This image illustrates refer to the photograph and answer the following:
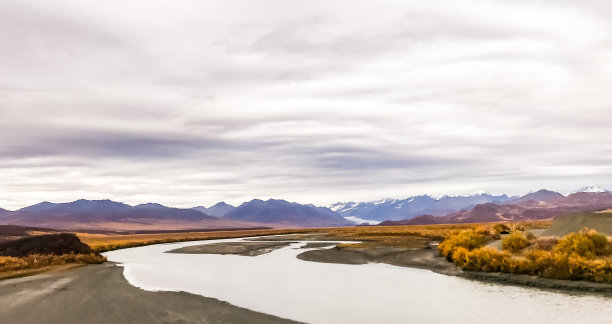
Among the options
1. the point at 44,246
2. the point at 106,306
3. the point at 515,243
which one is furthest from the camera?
the point at 44,246

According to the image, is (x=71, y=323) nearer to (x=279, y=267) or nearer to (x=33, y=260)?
(x=279, y=267)

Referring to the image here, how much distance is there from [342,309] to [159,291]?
37.2ft

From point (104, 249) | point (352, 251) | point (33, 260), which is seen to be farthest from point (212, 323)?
point (104, 249)

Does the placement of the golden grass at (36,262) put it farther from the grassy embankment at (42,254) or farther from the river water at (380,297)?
the river water at (380,297)

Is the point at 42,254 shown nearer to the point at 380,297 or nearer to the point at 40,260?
the point at 40,260

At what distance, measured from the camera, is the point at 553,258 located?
27.4 metres

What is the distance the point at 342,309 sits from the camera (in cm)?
1950

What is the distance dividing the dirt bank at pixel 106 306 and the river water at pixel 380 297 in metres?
1.52

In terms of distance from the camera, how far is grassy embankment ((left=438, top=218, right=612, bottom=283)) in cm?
2502

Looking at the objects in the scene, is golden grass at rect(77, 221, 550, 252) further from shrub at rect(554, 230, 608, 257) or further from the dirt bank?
the dirt bank

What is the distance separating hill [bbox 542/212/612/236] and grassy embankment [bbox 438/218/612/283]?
498 centimetres

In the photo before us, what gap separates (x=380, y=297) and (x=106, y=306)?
13289 mm

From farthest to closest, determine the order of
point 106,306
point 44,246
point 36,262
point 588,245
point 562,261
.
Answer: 1. point 44,246
2. point 36,262
3. point 588,245
4. point 562,261
5. point 106,306

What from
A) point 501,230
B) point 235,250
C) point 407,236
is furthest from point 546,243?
point 407,236
